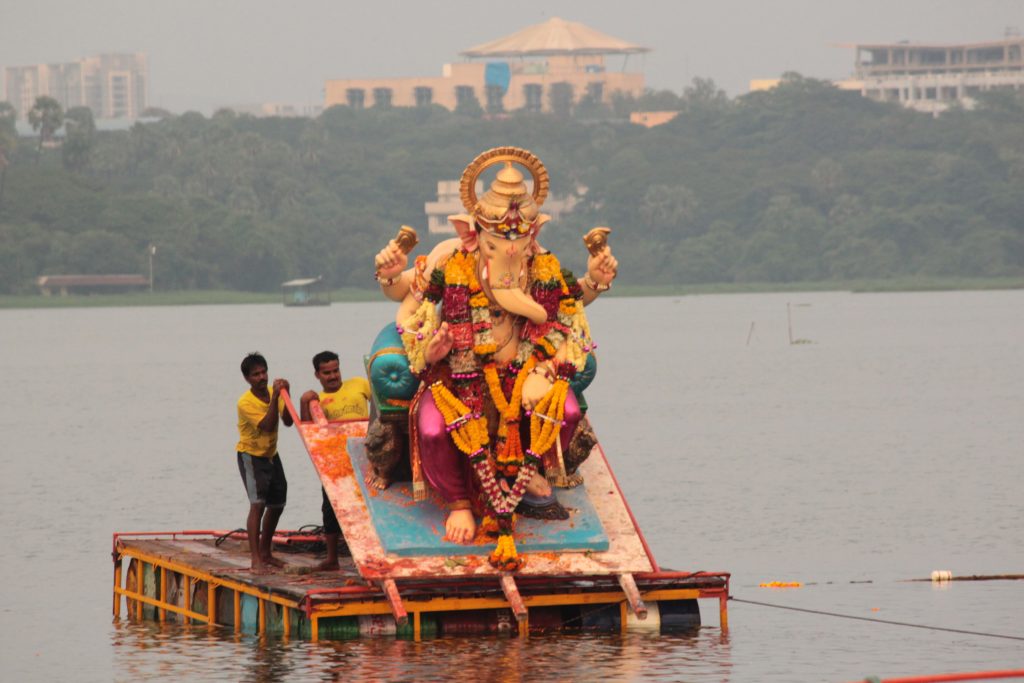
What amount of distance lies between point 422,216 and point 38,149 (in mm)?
25062

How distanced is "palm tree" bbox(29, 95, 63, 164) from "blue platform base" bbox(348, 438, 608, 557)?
456 ft

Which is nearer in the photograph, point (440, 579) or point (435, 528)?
point (440, 579)

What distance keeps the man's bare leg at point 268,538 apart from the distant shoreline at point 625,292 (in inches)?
4499

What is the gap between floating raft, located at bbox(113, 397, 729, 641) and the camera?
1672 centimetres

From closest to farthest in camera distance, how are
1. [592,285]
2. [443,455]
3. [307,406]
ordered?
[443,455]
[592,285]
[307,406]

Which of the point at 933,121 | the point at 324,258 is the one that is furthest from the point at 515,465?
the point at 933,121

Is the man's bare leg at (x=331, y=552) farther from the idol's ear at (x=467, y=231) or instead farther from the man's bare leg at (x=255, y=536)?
the idol's ear at (x=467, y=231)

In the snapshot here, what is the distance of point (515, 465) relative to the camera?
17156 millimetres

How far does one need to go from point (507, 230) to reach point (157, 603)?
4535mm

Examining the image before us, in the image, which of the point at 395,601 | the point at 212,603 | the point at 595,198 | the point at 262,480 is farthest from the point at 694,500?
the point at 595,198

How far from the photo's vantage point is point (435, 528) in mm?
17219

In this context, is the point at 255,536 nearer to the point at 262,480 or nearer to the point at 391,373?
the point at 262,480

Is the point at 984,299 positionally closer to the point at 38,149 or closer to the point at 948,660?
the point at 38,149

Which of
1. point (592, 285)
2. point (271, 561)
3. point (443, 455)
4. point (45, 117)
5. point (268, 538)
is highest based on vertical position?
point (45, 117)
